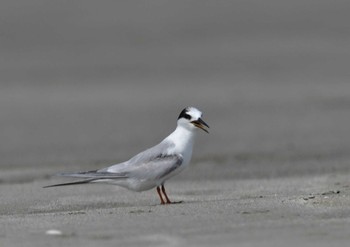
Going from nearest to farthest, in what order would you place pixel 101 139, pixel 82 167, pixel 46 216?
pixel 46 216 < pixel 82 167 < pixel 101 139

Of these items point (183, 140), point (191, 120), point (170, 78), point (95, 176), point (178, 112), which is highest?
point (170, 78)

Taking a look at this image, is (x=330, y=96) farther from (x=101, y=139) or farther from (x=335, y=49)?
(x=101, y=139)

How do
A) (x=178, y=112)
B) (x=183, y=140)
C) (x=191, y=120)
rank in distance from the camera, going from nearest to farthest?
(x=183, y=140)
(x=191, y=120)
(x=178, y=112)

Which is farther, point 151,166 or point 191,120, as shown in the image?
point 191,120

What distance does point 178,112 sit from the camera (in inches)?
556

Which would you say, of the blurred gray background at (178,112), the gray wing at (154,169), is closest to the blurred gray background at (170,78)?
the blurred gray background at (178,112)

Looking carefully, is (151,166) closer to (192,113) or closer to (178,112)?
(192,113)

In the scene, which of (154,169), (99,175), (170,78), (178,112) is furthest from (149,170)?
(170,78)

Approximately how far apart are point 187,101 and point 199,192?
5.72 metres

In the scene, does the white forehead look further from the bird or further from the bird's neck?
the bird

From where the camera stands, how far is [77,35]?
1820 centimetres

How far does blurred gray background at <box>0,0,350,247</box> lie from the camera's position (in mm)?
6605

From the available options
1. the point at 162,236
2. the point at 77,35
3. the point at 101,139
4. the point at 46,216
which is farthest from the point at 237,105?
the point at 162,236

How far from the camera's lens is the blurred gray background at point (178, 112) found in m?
6.61
